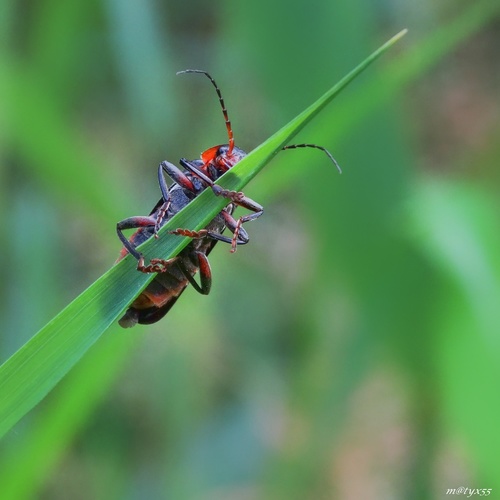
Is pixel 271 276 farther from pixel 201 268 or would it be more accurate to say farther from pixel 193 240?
pixel 193 240

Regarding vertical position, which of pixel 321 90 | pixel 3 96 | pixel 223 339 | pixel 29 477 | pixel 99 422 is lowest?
pixel 29 477

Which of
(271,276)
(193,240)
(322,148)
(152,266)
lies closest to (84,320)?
(152,266)

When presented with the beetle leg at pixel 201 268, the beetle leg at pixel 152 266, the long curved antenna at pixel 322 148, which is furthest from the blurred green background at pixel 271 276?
the beetle leg at pixel 152 266

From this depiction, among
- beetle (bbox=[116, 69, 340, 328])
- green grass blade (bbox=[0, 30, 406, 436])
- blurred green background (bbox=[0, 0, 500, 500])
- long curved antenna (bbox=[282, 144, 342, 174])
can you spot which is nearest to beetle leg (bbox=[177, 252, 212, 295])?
beetle (bbox=[116, 69, 340, 328])

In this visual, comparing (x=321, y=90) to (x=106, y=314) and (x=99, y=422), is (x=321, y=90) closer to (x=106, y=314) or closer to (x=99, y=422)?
(x=106, y=314)

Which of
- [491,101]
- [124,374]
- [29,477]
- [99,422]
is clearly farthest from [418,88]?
[29,477]

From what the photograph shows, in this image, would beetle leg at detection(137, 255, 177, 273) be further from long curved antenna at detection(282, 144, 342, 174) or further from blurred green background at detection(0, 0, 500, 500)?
long curved antenna at detection(282, 144, 342, 174)
